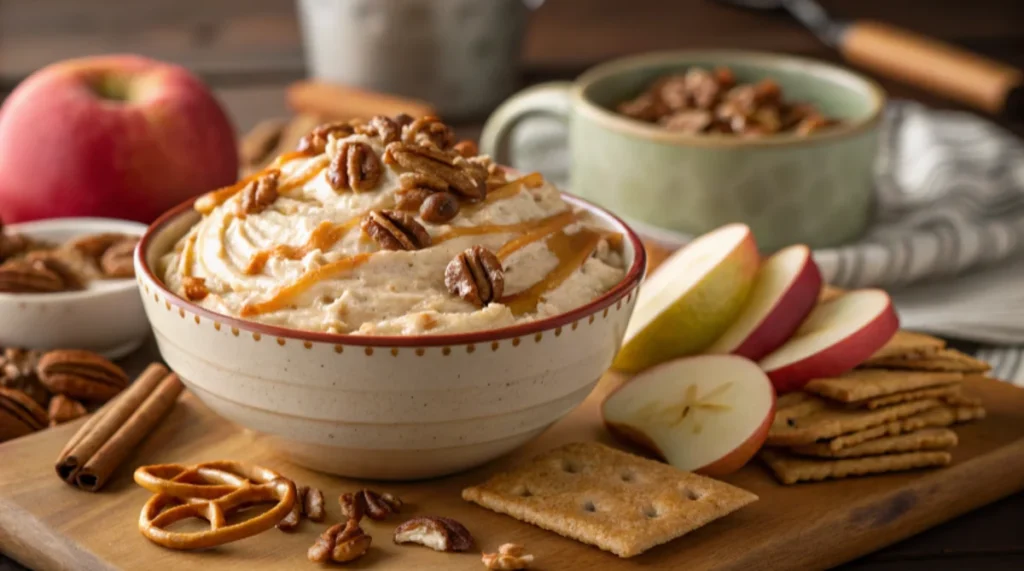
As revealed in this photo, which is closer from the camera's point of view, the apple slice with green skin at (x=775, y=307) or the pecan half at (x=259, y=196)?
the pecan half at (x=259, y=196)

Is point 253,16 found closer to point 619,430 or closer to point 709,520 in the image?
point 619,430

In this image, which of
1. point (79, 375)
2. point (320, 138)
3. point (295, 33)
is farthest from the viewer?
point (295, 33)

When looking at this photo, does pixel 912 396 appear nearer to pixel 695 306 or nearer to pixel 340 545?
pixel 695 306

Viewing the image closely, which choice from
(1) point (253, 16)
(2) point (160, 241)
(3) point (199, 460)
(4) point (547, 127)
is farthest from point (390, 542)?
(1) point (253, 16)

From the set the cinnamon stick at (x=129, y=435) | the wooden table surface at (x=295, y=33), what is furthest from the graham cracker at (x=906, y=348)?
the wooden table surface at (x=295, y=33)

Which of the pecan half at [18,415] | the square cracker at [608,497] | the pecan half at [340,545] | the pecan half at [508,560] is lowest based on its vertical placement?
the pecan half at [18,415]

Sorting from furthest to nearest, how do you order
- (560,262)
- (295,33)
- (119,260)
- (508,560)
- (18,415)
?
(295,33)
(119,260)
(18,415)
(560,262)
(508,560)

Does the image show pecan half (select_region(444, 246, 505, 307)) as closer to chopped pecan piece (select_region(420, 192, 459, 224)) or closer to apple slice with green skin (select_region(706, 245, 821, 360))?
chopped pecan piece (select_region(420, 192, 459, 224))

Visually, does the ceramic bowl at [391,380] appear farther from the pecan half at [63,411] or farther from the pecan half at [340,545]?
the pecan half at [63,411]

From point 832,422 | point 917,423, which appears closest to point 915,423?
point 917,423

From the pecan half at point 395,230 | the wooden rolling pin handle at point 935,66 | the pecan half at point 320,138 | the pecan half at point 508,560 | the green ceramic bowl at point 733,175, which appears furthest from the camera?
the wooden rolling pin handle at point 935,66
